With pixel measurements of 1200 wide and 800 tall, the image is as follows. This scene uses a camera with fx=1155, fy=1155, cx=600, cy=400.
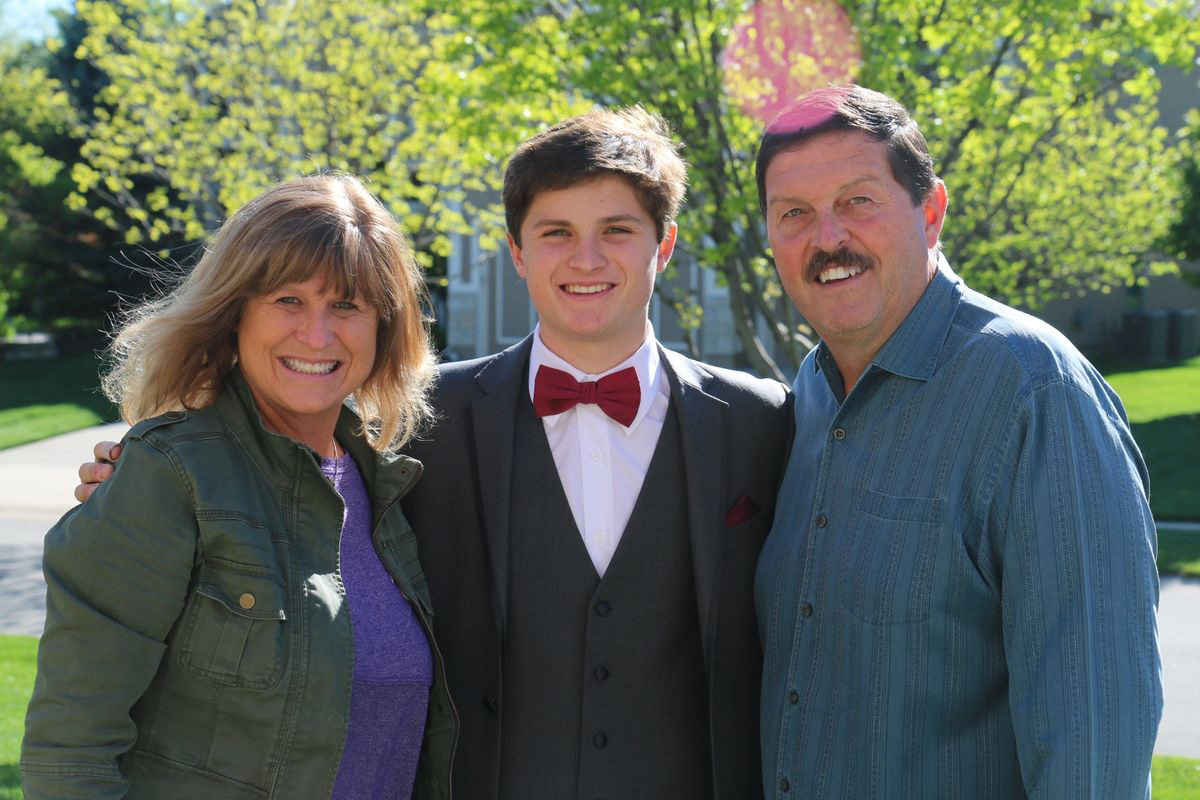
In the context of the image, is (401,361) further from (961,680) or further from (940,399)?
(961,680)

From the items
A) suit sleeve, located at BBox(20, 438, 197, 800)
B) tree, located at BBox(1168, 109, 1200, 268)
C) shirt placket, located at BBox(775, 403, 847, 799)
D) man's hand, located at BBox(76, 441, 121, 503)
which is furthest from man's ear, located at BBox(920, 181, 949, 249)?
tree, located at BBox(1168, 109, 1200, 268)

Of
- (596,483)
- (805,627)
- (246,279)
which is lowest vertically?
(805,627)

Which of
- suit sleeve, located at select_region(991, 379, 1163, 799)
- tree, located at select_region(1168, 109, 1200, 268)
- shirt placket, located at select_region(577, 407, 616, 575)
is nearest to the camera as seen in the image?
suit sleeve, located at select_region(991, 379, 1163, 799)

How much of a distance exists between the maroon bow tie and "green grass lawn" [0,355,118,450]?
12485mm

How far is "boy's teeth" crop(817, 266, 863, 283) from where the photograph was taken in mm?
2449

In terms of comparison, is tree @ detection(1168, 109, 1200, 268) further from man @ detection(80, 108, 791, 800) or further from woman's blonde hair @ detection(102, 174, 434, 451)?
woman's blonde hair @ detection(102, 174, 434, 451)

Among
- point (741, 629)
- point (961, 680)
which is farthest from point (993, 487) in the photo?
point (741, 629)

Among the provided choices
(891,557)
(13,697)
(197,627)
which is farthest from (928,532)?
(13,697)

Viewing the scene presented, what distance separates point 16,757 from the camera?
5.07m

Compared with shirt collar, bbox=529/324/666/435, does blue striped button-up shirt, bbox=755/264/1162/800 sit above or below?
below

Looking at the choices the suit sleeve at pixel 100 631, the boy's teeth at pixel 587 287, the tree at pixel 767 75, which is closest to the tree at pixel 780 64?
the tree at pixel 767 75

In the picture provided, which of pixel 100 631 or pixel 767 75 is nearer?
pixel 100 631

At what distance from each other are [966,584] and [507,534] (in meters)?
1.04

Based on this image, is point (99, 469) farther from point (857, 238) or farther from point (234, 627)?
point (857, 238)
